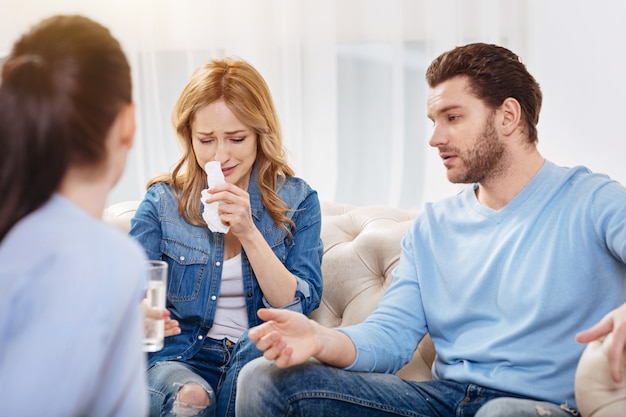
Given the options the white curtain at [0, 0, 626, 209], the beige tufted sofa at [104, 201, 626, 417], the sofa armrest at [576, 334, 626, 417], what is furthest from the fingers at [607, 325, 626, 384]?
the white curtain at [0, 0, 626, 209]

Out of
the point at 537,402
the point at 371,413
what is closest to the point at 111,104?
the point at 371,413

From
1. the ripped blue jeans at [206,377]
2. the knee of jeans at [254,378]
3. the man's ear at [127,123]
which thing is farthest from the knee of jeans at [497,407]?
the man's ear at [127,123]

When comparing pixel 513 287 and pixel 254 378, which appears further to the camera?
pixel 513 287

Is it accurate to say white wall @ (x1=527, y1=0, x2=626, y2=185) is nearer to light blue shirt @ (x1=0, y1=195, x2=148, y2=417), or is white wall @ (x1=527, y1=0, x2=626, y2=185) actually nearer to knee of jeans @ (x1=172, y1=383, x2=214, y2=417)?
knee of jeans @ (x1=172, y1=383, x2=214, y2=417)

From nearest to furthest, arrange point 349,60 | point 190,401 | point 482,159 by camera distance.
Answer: point 190,401, point 482,159, point 349,60

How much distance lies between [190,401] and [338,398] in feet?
1.15

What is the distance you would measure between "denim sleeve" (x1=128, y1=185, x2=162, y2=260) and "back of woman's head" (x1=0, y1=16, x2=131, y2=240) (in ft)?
3.44

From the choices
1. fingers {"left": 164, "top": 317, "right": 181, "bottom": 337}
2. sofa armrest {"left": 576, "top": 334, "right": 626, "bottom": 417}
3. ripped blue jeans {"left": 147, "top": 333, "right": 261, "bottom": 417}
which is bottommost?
ripped blue jeans {"left": 147, "top": 333, "right": 261, "bottom": 417}

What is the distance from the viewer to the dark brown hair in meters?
1.92

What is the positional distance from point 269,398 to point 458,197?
77 cm

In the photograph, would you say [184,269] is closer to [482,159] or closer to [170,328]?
[170,328]

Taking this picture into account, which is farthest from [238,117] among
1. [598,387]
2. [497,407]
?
[598,387]

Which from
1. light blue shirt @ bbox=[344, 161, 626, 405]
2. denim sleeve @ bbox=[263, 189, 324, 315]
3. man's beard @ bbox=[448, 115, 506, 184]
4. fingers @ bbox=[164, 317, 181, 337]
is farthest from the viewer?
denim sleeve @ bbox=[263, 189, 324, 315]

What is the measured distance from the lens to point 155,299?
1392 millimetres
